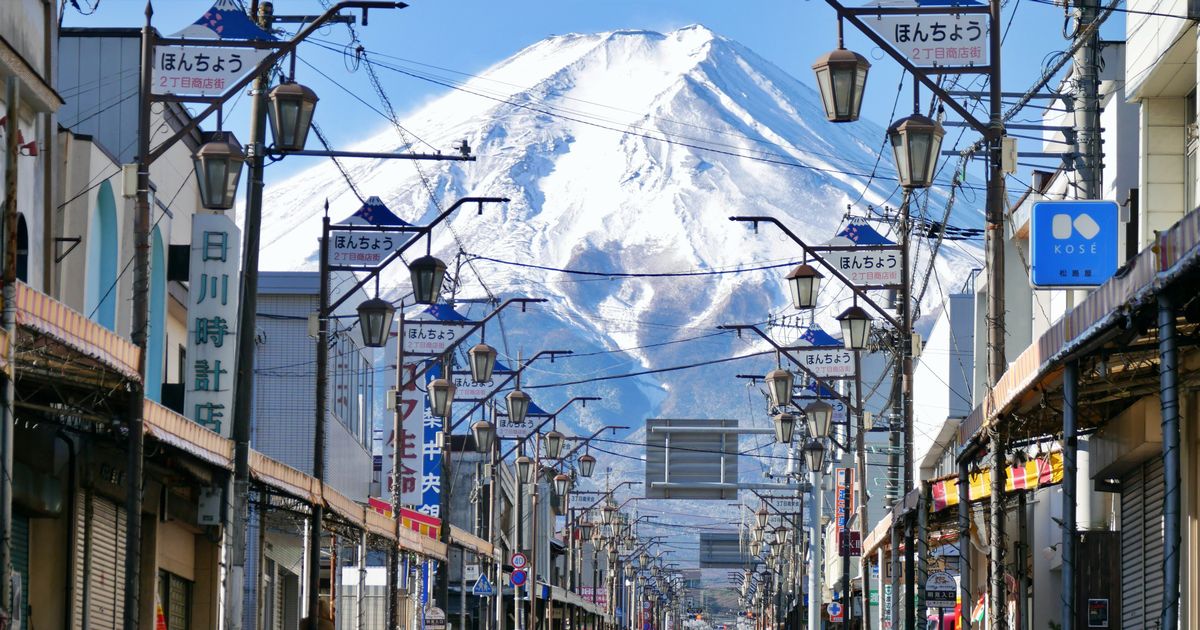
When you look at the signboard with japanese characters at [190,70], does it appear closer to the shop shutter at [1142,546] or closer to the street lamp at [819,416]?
the shop shutter at [1142,546]

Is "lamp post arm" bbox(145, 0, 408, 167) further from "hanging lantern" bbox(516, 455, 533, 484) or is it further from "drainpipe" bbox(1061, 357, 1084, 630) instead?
"hanging lantern" bbox(516, 455, 533, 484)

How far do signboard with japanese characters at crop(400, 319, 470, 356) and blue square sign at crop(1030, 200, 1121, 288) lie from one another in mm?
21351

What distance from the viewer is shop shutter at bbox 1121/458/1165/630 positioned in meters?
22.5

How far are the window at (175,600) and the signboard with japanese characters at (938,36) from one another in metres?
15.6

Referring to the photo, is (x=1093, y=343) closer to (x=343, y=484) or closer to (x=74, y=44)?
(x=74, y=44)

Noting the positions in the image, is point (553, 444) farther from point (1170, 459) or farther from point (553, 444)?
point (1170, 459)

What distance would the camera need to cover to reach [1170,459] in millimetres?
12523

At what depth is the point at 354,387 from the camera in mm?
56188

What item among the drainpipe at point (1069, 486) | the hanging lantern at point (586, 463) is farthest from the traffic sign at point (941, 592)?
the hanging lantern at point (586, 463)

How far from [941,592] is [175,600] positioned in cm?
1483

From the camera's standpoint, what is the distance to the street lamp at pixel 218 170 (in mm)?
19953

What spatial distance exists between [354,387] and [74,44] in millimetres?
23629

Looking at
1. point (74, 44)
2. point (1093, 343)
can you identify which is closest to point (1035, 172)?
point (74, 44)

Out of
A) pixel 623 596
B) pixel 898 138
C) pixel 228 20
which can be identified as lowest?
pixel 623 596
